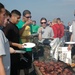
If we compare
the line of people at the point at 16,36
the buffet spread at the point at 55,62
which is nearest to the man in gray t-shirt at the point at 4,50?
the line of people at the point at 16,36

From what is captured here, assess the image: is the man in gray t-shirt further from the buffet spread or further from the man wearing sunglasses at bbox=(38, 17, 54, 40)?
the man wearing sunglasses at bbox=(38, 17, 54, 40)

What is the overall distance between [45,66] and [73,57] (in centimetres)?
199

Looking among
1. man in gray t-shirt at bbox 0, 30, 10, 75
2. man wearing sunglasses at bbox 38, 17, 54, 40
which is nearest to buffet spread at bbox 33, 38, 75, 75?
man wearing sunglasses at bbox 38, 17, 54, 40

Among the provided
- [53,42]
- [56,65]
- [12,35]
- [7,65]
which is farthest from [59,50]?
[7,65]

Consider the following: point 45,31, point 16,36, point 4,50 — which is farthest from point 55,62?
point 4,50

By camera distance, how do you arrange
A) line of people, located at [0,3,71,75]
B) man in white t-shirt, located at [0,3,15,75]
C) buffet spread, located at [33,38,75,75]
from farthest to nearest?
buffet spread, located at [33,38,75,75], line of people, located at [0,3,71,75], man in white t-shirt, located at [0,3,15,75]

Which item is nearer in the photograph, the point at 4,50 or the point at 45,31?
the point at 4,50

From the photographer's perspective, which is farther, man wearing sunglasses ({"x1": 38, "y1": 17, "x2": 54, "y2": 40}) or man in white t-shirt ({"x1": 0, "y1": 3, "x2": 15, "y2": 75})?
man wearing sunglasses ({"x1": 38, "y1": 17, "x2": 54, "y2": 40})

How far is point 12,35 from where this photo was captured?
19.7ft

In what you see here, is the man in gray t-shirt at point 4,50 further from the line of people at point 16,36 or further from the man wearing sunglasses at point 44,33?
the man wearing sunglasses at point 44,33

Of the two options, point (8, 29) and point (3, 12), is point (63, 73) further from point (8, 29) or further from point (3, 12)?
point (3, 12)

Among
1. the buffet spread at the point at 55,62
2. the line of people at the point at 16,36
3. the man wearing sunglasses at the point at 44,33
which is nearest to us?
the line of people at the point at 16,36

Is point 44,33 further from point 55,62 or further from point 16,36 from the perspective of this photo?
point 16,36

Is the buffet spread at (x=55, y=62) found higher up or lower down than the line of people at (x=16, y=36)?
lower down
